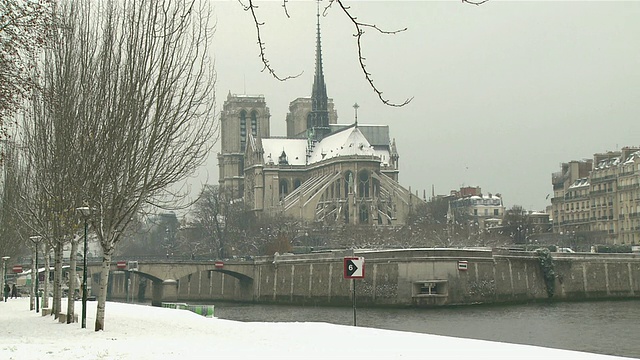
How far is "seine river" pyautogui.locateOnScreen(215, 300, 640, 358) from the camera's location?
4191cm

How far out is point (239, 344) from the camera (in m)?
20.5

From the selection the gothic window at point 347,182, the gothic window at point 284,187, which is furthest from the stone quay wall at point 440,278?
the gothic window at point 284,187

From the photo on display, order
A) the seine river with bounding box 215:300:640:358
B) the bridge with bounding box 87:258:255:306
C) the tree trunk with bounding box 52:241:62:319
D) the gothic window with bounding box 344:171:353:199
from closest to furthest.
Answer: the tree trunk with bounding box 52:241:62:319
the seine river with bounding box 215:300:640:358
the bridge with bounding box 87:258:255:306
the gothic window with bounding box 344:171:353:199

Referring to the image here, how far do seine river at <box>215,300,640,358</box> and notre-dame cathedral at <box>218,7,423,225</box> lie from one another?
2548 inches

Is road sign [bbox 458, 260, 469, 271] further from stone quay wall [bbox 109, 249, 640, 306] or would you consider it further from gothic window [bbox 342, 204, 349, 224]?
gothic window [bbox 342, 204, 349, 224]

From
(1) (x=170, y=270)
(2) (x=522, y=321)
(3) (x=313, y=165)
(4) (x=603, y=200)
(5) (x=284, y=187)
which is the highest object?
(3) (x=313, y=165)

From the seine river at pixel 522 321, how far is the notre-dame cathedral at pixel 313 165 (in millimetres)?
64732

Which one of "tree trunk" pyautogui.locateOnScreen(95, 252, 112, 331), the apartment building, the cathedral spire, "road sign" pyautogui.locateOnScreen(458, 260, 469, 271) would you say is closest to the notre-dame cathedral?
the cathedral spire

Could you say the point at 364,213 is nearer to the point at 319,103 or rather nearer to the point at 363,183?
the point at 363,183

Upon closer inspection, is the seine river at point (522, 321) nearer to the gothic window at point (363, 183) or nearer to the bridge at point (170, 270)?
the bridge at point (170, 270)

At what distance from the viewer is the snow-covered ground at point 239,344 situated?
18047mm

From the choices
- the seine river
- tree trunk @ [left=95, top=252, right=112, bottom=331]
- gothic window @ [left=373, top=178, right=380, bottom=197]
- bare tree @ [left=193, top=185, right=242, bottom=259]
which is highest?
gothic window @ [left=373, top=178, right=380, bottom=197]

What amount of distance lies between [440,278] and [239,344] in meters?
47.8

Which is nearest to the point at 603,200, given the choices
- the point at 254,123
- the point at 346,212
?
the point at 346,212
